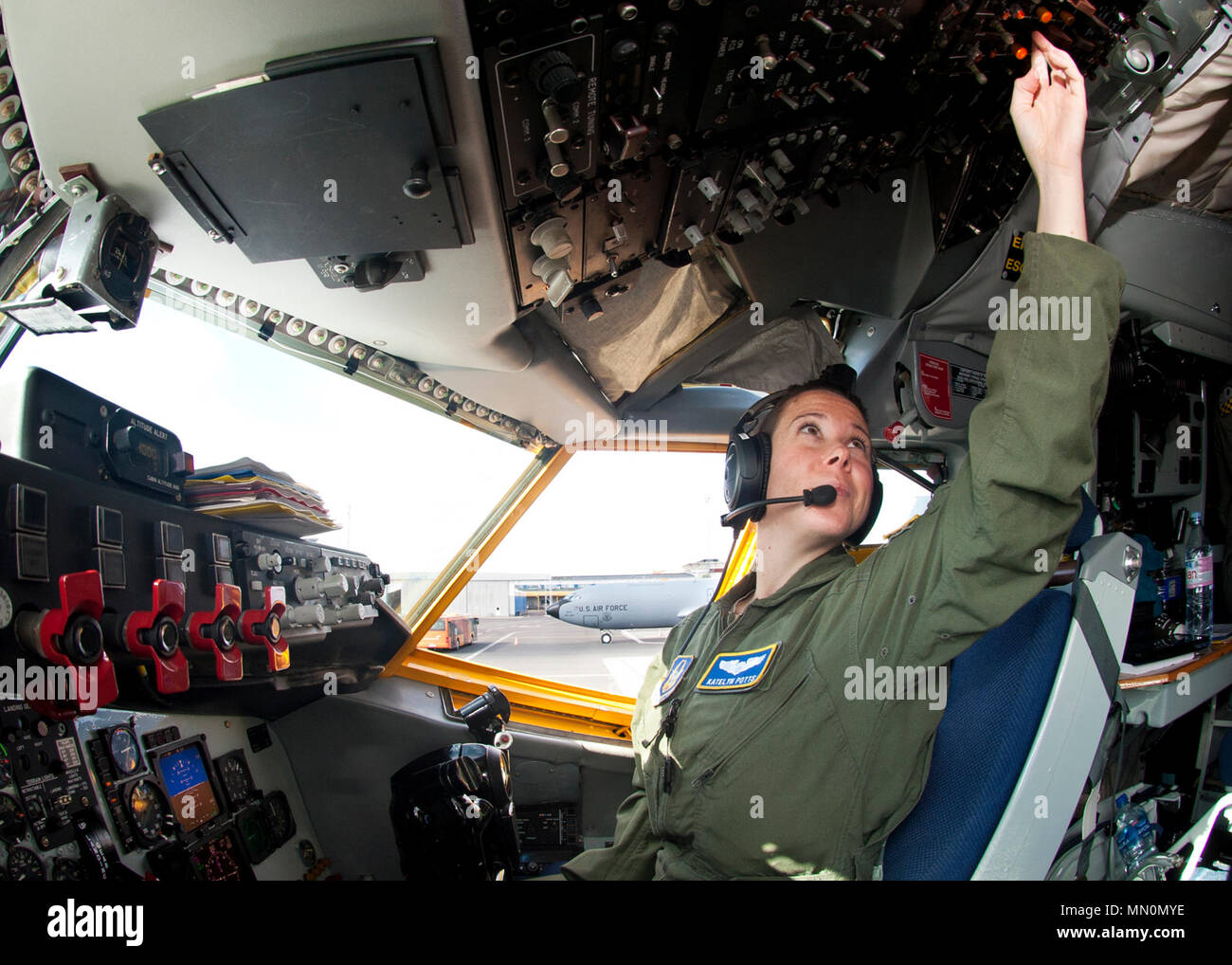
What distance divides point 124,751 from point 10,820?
51 centimetres

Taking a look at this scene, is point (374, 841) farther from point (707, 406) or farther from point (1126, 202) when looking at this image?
Answer: point (1126, 202)

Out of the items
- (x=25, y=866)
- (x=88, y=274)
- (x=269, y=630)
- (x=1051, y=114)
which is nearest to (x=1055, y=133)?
(x=1051, y=114)

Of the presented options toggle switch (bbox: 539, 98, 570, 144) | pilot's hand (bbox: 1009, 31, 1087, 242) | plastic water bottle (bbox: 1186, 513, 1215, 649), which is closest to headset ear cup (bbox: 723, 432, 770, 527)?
pilot's hand (bbox: 1009, 31, 1087, 242)

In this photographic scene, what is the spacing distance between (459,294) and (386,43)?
2.79 ft

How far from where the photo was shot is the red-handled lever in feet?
3.37

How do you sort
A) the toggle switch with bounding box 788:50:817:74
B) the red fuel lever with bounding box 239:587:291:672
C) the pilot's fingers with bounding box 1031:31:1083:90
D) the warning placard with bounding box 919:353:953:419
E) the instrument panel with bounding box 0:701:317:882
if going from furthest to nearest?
the warning placard with bounding box 919:353:953:419, the red fuel lever with bounding box 239:587:291:672, the toggle switch with bounding box 788:50:817:74, the instrument panel with bounding box 0:701:317:882, the pilot's fingers with bounding box 1031:31:1083:90

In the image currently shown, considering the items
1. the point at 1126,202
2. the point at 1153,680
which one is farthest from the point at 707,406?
the point at 1153,680

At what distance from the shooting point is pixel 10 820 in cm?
112

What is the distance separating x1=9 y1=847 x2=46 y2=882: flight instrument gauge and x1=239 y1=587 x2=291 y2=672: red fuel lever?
1.84 feet

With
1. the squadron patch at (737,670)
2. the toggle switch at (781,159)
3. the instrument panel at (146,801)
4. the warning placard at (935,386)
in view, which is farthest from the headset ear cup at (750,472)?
the warning placard at (935,386)

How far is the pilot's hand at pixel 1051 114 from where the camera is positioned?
34.4 inches

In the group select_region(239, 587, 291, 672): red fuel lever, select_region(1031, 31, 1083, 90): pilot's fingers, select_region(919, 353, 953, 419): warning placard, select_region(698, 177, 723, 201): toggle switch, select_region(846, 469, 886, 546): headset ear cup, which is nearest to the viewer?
select_region(1031, 31, 1083, 90): pilot's fingers

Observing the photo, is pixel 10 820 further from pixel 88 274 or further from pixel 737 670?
pixel 737 670

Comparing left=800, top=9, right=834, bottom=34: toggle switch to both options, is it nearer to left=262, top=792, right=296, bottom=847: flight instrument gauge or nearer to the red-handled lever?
the red-handled lever
